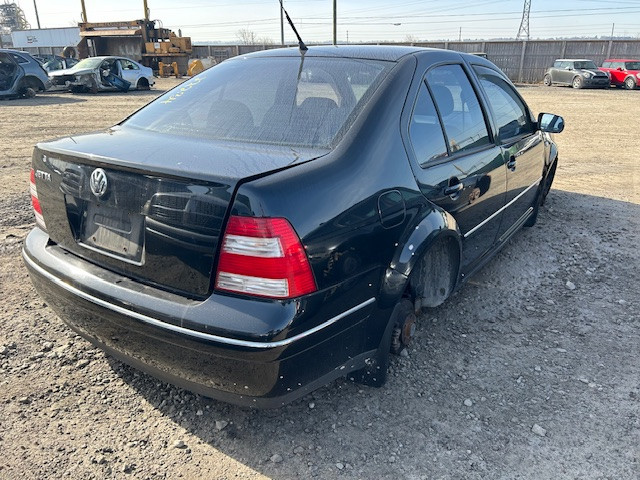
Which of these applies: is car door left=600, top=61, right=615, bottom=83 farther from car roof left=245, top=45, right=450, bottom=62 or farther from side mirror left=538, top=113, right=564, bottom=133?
car roof left=245, top=45, right=450, bottom=62

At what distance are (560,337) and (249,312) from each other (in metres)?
2.19

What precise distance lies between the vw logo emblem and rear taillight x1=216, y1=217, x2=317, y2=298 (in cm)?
62

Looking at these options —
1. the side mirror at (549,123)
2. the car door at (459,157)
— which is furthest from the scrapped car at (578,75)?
the car door at (459,157)

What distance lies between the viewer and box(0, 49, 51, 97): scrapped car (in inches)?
622

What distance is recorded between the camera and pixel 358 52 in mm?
2850

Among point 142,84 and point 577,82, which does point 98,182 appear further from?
point 577,82

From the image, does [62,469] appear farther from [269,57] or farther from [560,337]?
[560,337]

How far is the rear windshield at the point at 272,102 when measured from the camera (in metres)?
2.38

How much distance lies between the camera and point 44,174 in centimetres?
236

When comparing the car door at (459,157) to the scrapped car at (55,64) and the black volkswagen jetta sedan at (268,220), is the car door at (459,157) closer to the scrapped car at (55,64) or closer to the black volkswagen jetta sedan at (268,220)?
the black volkswagen jetta sedan at (268,220)

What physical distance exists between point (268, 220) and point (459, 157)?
144 centimetres

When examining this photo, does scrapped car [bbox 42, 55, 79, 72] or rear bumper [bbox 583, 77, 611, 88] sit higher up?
scrapped car [bbox 42, 55, 79, 72]

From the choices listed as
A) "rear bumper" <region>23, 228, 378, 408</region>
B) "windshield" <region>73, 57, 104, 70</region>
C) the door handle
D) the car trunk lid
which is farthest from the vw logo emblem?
"windshield" <region>73, 57, 104, 70</region>

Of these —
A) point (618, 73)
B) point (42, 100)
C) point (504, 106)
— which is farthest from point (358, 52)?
point (618, 73)
